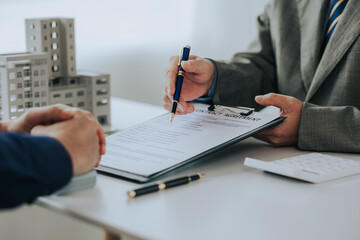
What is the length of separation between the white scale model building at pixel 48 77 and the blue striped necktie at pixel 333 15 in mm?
662

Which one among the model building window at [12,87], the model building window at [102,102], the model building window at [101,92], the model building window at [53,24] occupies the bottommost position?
the model building window at [102,102]

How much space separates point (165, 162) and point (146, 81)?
185cm

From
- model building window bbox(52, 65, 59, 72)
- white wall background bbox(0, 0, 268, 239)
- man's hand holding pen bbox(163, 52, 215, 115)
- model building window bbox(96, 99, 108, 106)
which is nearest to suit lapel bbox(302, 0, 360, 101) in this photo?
man's hand holding pen bbox(163, 52, 215, 115)

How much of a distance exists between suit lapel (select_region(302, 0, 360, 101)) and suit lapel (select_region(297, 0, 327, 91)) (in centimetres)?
7

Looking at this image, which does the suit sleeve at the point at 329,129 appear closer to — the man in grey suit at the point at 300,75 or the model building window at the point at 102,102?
the man in grey suit at the point at 300,75

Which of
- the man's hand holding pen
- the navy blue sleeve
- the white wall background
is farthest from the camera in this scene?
the white wall background

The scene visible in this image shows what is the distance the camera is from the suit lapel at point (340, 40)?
1.28 meters

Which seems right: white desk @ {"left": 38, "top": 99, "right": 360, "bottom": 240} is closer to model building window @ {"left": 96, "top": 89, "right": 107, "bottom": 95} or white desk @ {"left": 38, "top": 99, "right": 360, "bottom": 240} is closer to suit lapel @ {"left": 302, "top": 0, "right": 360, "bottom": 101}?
suit lapel @ {"left": 302, "top": 0, "right": 360, "bottom": 101}

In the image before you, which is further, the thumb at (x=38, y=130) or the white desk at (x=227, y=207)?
the thumb at (x=38, y=130)

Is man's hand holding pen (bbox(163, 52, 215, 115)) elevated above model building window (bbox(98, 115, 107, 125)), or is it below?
above

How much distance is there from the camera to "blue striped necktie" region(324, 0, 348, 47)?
1.36m

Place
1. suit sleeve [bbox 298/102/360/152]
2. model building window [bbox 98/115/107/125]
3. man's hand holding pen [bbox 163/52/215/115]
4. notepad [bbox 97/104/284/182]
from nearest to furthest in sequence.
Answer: notepad [bbox 97/104/284/182]
suit sleeve [bbox 298/102/360/152]
man's hand holding pen [bbox 163/52/215/115]
model building window [bbox 98/115/107/125]

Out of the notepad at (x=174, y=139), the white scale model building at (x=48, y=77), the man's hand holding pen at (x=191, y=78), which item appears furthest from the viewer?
the white scale model building at (x=48, y=77)

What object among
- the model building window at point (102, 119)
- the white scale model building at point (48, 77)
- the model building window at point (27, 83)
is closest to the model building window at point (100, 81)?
the white scale model building at point (48, 77)
